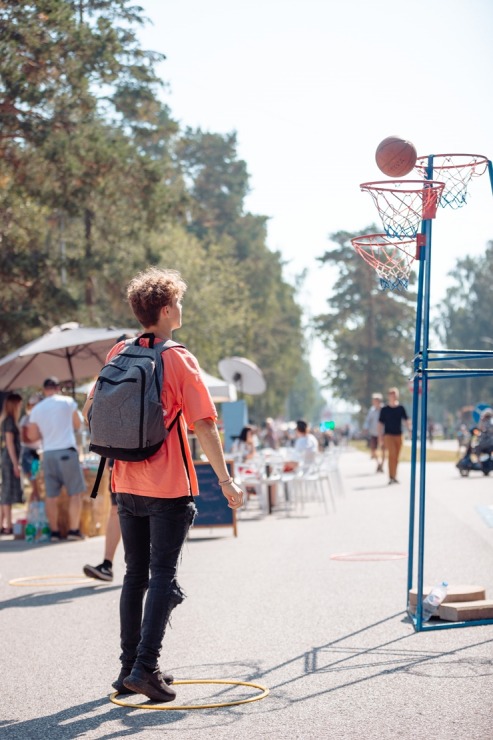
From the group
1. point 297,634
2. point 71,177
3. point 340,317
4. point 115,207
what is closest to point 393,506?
point 71,177

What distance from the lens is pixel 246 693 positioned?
19.9ft

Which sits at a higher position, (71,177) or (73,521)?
(71,177)

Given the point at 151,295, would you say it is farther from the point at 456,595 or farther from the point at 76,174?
the point at 76,174

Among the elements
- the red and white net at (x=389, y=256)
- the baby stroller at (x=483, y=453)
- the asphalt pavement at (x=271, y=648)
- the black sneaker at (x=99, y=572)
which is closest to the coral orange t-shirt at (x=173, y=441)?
the asphalt pavement at (x=271, y=648)

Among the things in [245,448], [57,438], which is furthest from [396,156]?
[245,448]

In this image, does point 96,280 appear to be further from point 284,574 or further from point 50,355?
point 284,574

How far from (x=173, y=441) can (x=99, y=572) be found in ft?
15.8

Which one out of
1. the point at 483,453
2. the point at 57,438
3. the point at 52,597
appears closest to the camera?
the point at 52,597

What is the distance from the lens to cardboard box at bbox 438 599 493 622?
7.79 m

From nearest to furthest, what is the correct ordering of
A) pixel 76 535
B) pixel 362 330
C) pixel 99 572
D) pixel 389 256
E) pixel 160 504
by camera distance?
pixel 160 504 → pixel 389 256 → pixel 99 572 → pixel 76 535 → pixel 362 330

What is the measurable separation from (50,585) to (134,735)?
571cm

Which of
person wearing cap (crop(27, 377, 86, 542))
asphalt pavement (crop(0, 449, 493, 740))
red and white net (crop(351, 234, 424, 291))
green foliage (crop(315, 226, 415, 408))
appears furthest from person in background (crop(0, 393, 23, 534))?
green foliage (crop(315, 226, 415, 408))

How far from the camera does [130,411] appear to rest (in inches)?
228

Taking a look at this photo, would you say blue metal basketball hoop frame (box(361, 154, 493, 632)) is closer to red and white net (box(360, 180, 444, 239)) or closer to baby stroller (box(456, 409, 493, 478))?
red and white net (box(360, 180, 444, 239))
